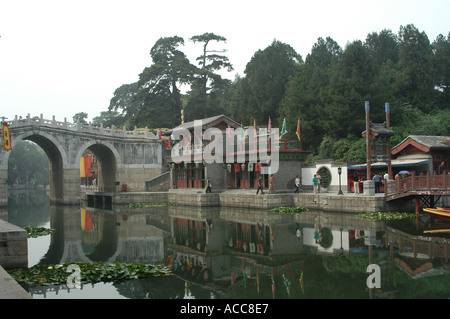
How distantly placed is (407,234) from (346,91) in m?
18.4

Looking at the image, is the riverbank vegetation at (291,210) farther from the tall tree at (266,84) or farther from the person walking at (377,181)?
the tall tree at (266,84)

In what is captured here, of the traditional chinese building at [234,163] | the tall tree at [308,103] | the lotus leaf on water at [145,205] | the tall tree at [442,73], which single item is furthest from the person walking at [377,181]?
the tall tree at [442,73]

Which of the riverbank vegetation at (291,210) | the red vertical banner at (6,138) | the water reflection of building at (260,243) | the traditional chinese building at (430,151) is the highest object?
the red vertical banner at (6,138)

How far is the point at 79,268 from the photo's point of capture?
1130cm

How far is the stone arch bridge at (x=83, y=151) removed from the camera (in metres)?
34.7

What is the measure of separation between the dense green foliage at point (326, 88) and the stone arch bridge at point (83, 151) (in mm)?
10304

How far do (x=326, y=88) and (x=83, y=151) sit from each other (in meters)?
20.7

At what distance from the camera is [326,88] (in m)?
35.5

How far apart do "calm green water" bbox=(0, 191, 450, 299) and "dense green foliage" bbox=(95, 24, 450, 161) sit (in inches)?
477

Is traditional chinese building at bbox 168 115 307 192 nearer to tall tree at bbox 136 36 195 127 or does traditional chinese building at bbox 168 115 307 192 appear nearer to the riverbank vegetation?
the riverbank vegetation

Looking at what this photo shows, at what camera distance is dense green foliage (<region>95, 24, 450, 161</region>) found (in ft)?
105

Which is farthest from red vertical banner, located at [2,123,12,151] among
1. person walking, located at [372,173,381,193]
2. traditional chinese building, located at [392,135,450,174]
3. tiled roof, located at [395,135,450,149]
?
tiled roof, located at [395,135,450,149]

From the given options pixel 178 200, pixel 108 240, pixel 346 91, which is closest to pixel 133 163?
pixel 178 200
